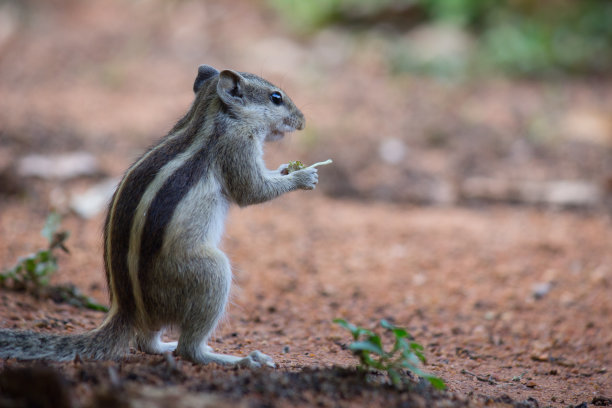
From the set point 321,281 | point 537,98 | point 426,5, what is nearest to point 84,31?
point 426,5

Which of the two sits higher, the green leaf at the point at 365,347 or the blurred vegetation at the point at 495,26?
the blurred vegetation at the point at 495,26

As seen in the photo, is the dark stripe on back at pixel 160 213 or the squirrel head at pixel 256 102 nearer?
the dark stripe on back at pixel 160 213

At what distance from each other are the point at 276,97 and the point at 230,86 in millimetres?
411

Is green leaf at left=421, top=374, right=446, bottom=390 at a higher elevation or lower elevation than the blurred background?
lower

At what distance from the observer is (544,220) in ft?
26.8

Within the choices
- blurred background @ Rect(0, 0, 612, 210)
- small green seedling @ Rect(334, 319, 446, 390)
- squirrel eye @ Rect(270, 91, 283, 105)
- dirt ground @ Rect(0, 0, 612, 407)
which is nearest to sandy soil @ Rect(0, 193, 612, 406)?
dirt ground @ Rect(0, 0, 612, 407)

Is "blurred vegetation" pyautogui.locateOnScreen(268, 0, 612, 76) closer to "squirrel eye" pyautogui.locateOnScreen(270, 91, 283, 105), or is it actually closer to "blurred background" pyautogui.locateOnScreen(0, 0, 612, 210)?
"blurred background" pyautogui.locateOnScreen(0, 0, 612, 210)

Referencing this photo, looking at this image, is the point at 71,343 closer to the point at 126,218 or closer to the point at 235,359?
the point at 126,218

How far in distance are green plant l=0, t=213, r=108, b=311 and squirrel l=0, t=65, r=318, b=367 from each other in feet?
4.29

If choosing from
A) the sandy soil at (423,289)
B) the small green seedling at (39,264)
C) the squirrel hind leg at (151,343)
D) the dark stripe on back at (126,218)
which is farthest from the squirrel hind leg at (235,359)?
the small green seedling at (39,264)

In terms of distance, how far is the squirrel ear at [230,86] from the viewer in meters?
4.16

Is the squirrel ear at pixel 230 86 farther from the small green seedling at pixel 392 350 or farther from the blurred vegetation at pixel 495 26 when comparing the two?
the blurred vegetation at pixel 495 26

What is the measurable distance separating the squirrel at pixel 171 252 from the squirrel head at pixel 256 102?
255 millimetres

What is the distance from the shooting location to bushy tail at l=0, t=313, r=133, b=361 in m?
3.36
